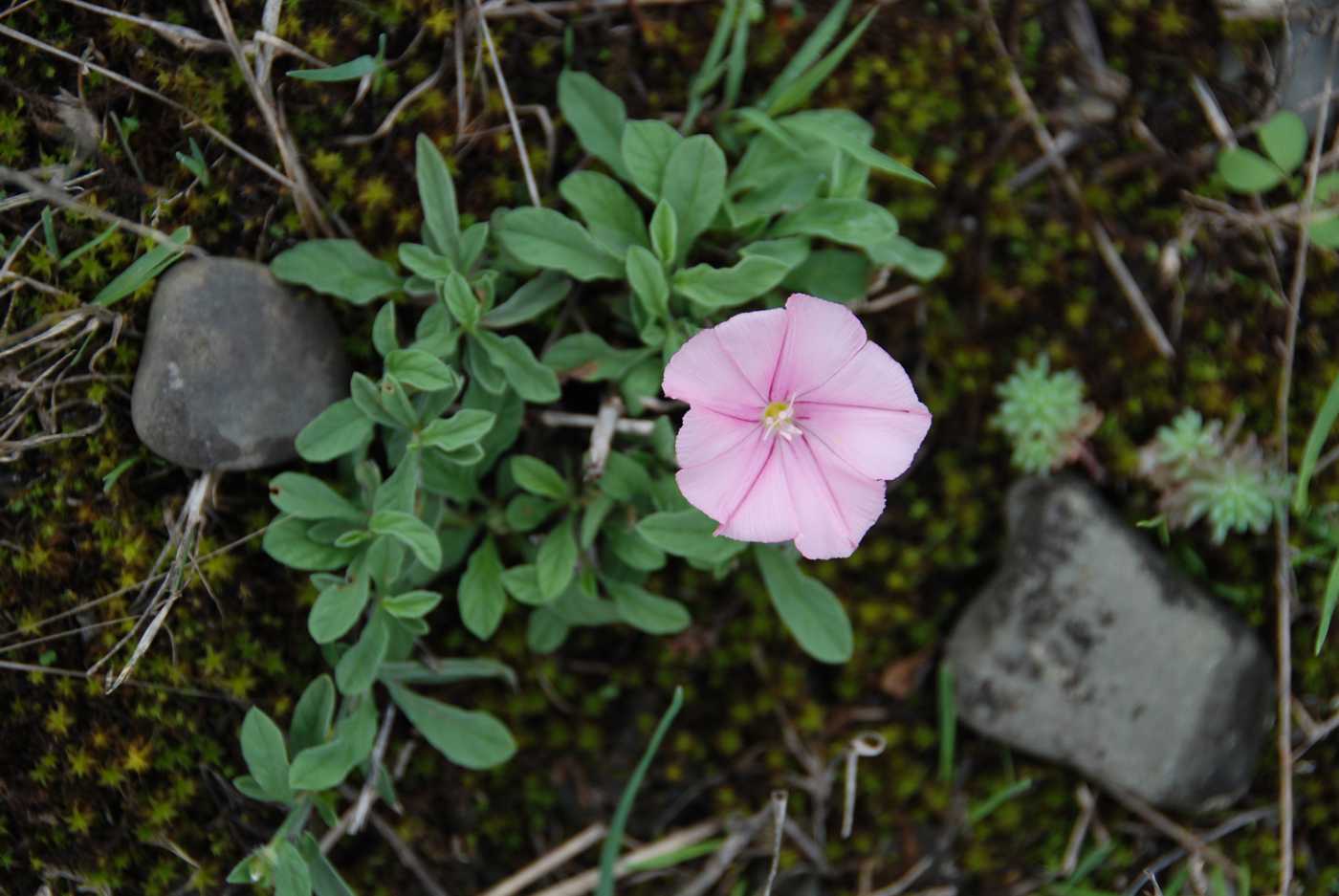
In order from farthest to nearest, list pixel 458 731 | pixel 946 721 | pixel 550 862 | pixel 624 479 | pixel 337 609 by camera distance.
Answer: pixel 946 721, pixel 550 862, pixel 458 731, pixel 624 479, pixel 337 609

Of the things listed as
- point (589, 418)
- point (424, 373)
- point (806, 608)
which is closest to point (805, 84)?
point (589, 418)

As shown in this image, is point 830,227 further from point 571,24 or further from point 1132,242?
point 1132,242

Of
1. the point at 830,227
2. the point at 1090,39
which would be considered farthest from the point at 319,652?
the point at 1090,39

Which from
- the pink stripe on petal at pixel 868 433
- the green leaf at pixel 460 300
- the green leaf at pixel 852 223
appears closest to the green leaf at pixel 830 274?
the green leaf at pixel 852 223

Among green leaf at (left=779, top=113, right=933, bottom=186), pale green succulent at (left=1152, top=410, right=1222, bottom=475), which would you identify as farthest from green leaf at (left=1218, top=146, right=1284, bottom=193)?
green leaf at (left=779, top=113, right=933, bottom=186)

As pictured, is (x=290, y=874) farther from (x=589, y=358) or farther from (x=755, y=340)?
(x=755, y=340)

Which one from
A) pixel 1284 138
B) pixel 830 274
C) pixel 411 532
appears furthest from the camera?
pixel 1284 138
